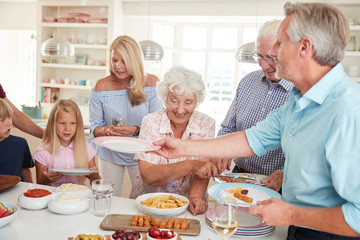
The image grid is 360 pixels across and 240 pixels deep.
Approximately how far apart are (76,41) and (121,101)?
5029 mm

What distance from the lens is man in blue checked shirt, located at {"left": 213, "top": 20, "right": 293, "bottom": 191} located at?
6.89 ft

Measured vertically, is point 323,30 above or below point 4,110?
above

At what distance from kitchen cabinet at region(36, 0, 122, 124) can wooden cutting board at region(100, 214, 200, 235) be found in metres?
5.60

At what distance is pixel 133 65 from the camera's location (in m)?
2.96

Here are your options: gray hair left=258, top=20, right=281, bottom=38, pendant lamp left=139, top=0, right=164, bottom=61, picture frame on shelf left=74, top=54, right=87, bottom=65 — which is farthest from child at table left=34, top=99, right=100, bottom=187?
picture frame on shelf left=74, top=54, right=87, bottom=65

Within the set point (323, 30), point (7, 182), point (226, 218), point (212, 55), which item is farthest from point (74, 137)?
point (212, 55)

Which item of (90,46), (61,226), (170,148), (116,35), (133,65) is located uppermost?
(116,35)

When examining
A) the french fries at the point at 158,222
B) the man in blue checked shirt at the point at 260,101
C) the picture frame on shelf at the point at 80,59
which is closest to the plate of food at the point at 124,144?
the french fries at the point at 158,222

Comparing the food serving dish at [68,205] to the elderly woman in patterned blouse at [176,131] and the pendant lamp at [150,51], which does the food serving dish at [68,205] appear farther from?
the pendant lamp at [150,51]

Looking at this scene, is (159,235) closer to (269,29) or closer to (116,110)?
(269,29)

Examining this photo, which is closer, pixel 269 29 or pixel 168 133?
pixel 269 29

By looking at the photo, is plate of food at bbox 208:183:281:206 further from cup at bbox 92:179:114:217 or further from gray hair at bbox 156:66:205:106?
gray hair at bbox 156:66:205:106

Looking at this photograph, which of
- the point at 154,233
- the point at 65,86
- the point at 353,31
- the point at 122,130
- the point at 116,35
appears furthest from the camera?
the point at 65,86

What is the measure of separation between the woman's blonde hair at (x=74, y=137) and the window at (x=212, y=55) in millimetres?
5719
